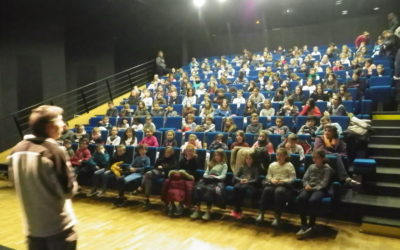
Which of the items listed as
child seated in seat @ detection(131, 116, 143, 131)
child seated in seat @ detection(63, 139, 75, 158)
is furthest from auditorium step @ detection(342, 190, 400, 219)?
child seated in seat @ detection(63, 139, 75, 158)

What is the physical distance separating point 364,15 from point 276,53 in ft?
10.3

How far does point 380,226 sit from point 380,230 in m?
0.04

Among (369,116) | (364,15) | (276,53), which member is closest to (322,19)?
(364,15)

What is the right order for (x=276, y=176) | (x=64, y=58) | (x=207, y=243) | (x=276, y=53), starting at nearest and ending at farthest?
(x=207, y=243)
(x=276, y=176)
(x=64, y=58)
(x=276, y=53)

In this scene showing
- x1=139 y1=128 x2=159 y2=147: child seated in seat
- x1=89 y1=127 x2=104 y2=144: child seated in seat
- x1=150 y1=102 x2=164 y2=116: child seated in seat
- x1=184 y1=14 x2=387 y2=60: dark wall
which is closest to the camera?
x1=139 y1=128 x2=159 y2=147: child seated in seat

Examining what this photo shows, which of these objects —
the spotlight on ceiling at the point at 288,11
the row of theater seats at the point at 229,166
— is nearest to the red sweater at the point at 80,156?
the row of theater seats at the point at 229,166

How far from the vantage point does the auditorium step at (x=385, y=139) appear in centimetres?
455

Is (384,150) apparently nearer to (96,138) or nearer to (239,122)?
(239,122)

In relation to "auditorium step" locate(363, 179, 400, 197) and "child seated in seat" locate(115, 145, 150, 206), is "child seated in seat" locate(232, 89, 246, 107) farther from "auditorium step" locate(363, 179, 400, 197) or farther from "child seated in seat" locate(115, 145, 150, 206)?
"auditorium step" locate(363, 179, 400, 197)

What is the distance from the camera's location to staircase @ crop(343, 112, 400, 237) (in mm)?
3305

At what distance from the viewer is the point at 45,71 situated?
8.04 meters

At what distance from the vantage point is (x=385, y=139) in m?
4.62

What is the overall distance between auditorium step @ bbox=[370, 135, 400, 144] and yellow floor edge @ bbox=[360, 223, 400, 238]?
67.7 inches

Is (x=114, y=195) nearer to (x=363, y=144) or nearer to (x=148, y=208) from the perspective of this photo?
(x=148, y=208)
